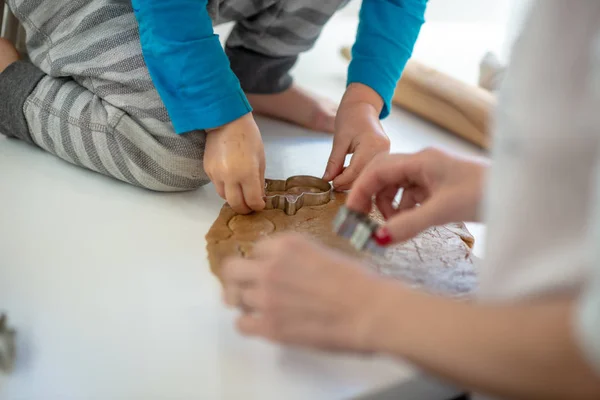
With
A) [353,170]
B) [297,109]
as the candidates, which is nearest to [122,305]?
[353,170]

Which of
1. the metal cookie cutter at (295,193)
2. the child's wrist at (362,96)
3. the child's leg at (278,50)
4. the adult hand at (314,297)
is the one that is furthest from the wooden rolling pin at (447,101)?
the adult hand at (314,297)

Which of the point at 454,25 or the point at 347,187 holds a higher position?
the point at 347,187

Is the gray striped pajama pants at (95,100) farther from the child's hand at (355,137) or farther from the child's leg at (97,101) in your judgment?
the child's hand at (355,137)

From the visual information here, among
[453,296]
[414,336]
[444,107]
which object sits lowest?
[444,107]

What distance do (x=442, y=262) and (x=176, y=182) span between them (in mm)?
351

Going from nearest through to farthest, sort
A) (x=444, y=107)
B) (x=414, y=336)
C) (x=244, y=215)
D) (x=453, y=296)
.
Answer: (x=414, y=336), (x=453, y=296), (x=244, y=215), (x=444, y=107)

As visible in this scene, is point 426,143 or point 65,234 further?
point 426,143

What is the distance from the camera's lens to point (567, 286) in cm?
40

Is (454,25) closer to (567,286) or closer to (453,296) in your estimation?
(453,296)

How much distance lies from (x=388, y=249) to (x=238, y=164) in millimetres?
197

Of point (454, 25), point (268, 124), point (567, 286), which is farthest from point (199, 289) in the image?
point (454, 25)

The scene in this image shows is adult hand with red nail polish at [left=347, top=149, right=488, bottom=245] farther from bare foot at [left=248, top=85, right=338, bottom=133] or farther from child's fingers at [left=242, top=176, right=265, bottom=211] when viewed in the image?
bare foot at [left=248, top=85, right=338, bottom=133]

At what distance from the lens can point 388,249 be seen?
2.28 feet

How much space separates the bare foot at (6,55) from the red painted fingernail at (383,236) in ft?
2.13
